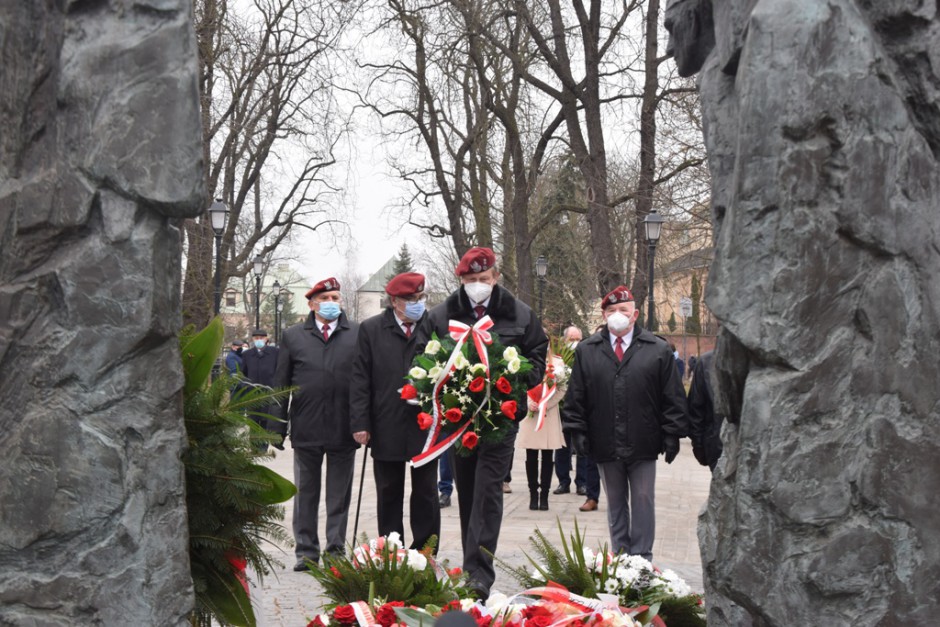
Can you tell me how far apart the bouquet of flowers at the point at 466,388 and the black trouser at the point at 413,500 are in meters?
0.40

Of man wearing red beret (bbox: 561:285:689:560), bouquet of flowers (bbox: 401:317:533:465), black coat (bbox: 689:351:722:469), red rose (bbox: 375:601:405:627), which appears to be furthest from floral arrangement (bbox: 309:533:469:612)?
black coat (bbox: 689:351:722:469)

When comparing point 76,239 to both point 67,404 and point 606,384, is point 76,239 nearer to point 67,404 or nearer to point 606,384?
point 67,404

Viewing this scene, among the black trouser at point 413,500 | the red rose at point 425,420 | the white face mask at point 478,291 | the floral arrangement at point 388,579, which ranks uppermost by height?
the white face mask at point 478,291

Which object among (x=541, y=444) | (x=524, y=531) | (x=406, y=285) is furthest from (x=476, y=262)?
(x=541, y=444)

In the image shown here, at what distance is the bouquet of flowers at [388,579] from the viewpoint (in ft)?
19.1

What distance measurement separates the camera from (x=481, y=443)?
750 centimetres

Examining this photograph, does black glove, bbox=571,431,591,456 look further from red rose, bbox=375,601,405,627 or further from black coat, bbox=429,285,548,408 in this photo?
red rose, bbox=375,601,405,627

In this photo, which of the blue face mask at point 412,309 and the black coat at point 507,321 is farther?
the blue face mask at point 412,309

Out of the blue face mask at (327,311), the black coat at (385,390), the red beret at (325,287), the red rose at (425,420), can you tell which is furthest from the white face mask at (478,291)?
the red beret at (325,287)

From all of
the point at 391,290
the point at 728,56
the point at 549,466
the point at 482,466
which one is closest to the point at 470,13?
the point at 549,466

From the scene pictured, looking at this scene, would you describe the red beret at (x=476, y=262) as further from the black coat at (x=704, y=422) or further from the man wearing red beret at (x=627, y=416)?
the black coat at (x=704, y=422)

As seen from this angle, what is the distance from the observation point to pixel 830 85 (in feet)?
13.1

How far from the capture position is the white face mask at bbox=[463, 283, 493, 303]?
7793mm

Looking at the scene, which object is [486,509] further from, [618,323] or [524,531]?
[524,531]
